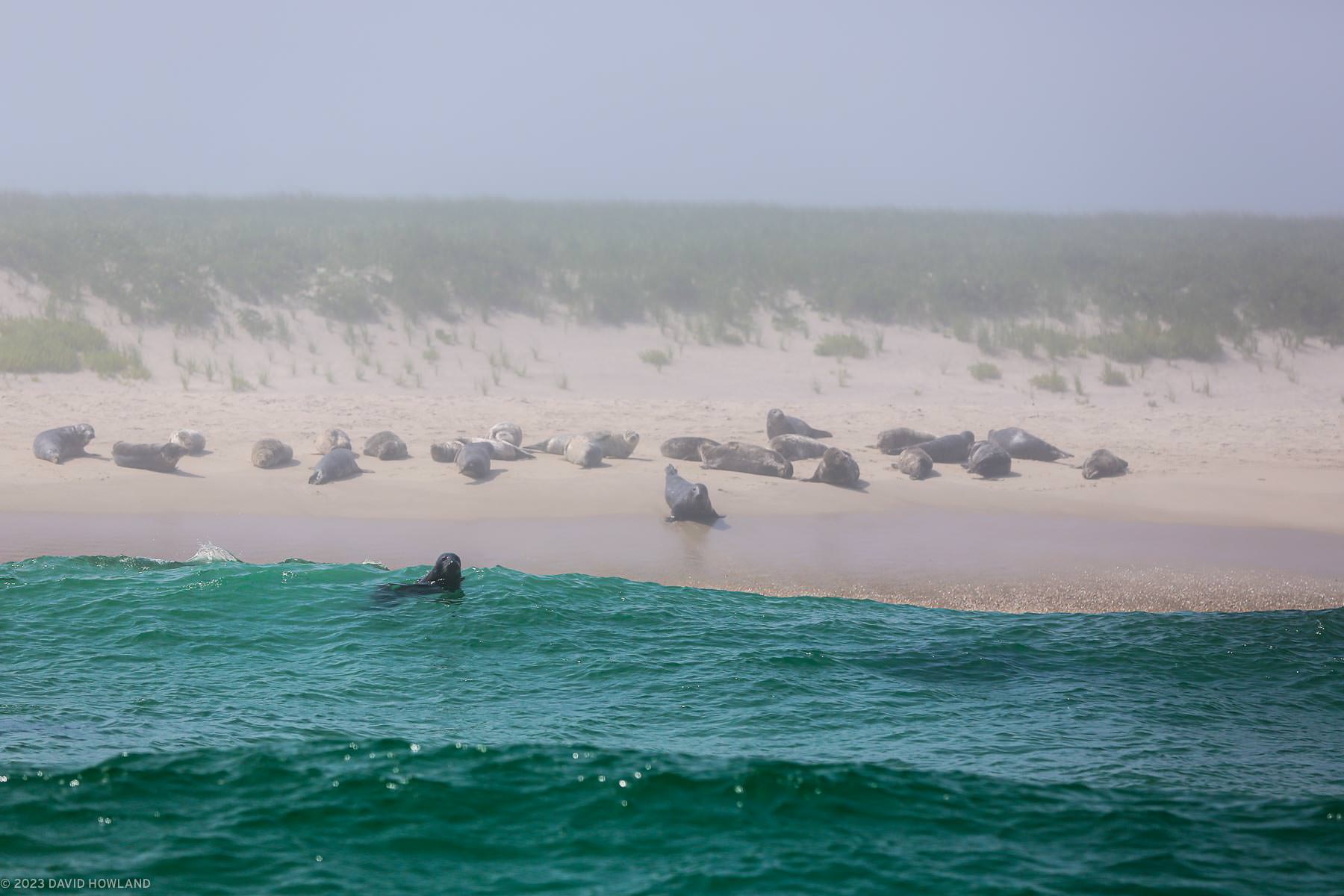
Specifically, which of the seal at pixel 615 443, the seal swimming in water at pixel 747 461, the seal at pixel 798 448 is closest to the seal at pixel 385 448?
the seal at pixel 615 443

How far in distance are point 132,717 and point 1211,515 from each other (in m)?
10.7

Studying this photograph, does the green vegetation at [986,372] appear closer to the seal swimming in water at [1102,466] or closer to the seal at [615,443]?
the seal swimming in water at [1102,466]

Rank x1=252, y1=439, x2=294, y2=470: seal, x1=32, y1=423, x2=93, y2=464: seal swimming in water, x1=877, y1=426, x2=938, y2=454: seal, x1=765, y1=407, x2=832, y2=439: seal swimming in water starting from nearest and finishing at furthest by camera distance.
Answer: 1. x1=32, y1=423, x2=93, y2=464: seal swimming in water
2. x1=252, y1=439, x2=294, y2=470: seal
3. x1=877, y1=426, x2=938, y2=454: seal
4. x1=765, y1=407, x2=832, y2=439: seal swimming in water

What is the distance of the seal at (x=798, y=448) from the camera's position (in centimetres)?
1436

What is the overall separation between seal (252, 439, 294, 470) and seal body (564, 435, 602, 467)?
11.0 feet

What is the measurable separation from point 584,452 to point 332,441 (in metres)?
3.16

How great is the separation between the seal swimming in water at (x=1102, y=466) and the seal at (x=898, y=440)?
202cm

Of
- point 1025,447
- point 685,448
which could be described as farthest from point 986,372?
point 685,448

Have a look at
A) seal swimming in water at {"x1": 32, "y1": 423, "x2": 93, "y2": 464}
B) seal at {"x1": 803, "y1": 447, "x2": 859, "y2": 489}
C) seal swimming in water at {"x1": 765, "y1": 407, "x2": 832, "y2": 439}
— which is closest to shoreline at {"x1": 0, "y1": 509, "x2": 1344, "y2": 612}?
seal at {"x1": 803, "y1": 447, "x2": 859, "y2": 489}

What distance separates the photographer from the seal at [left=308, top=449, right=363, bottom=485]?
1271cm

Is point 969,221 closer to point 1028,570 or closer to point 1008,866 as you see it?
point 1028,570

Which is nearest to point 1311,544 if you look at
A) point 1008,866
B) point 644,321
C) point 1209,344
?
point 1008,866

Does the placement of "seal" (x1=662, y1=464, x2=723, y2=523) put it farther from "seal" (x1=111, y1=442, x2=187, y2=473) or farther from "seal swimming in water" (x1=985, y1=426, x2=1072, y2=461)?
"seal" (x1=111, y1=442, x2=187, y2=473)

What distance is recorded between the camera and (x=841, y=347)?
886 inches
